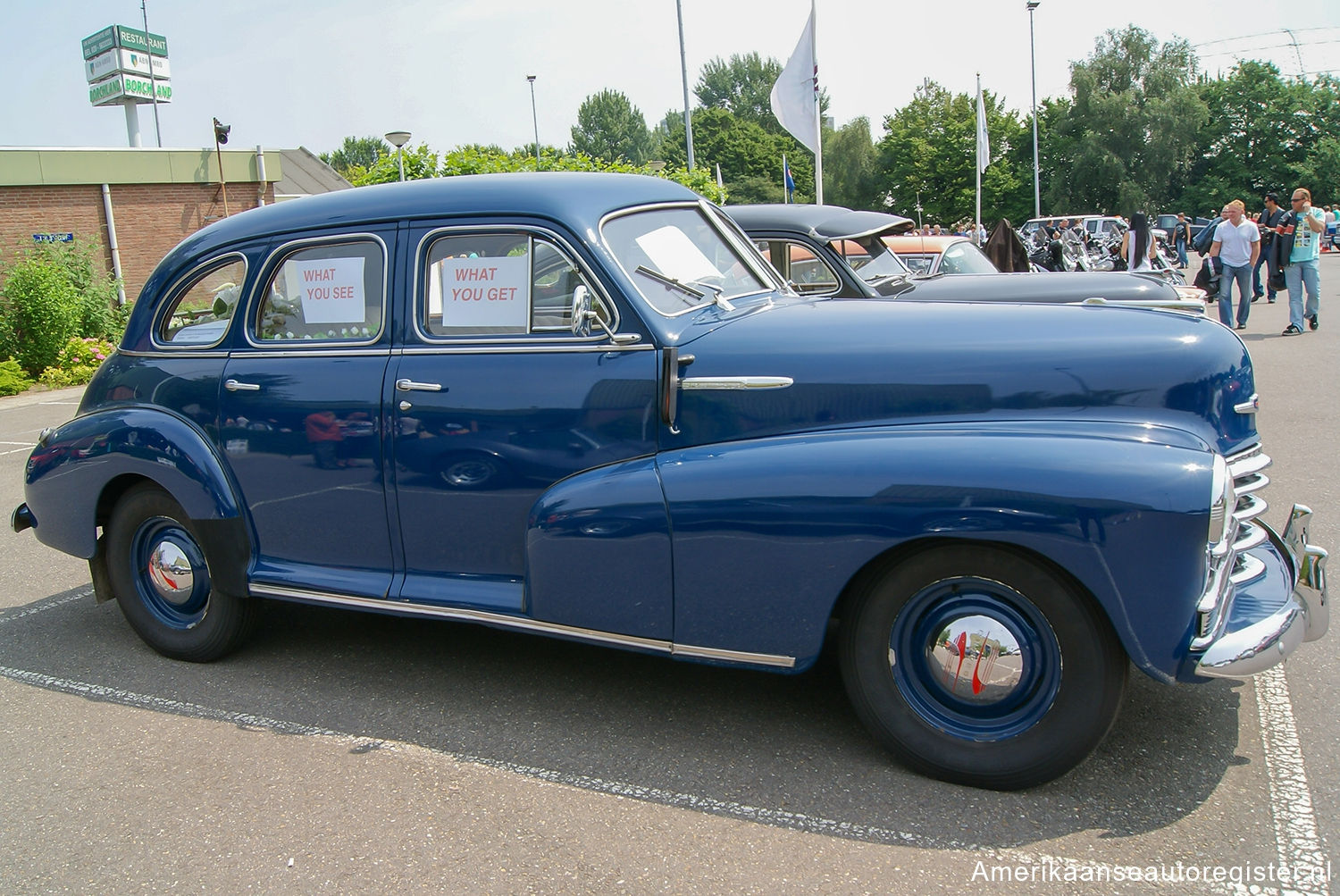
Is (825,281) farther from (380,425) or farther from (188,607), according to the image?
(188,607)

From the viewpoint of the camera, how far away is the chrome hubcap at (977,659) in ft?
9.53

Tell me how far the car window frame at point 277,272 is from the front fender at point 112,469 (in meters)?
0.48

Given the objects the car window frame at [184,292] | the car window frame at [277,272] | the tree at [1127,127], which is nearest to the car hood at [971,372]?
the car window frame at [277,272]

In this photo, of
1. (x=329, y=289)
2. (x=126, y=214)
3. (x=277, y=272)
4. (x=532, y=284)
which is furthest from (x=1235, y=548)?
(x=126, y=214)

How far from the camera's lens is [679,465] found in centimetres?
322

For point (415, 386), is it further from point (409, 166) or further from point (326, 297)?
point (409, 166)

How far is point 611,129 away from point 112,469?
4052 inches

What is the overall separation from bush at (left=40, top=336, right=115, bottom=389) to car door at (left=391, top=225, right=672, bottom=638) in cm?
1482

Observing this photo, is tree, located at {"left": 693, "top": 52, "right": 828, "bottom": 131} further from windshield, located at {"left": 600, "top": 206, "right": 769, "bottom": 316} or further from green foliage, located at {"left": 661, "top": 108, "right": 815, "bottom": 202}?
windshield, located at {"left": 600, "top": 206, "right": 769, "bottom": 316}

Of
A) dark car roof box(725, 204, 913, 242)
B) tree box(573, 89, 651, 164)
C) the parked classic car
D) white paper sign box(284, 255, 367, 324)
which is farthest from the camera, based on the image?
tree box(573, 89, 651, 164)

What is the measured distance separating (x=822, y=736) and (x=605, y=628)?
0.82 meters

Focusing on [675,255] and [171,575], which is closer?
[675,255]

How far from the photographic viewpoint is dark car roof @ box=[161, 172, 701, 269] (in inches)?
144

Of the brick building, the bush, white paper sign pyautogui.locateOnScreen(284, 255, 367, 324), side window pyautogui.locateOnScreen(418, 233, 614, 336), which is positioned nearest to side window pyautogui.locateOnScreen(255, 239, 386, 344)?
white paper sign pyautogui.locateOnScreen(284, 255, 367, 324)
